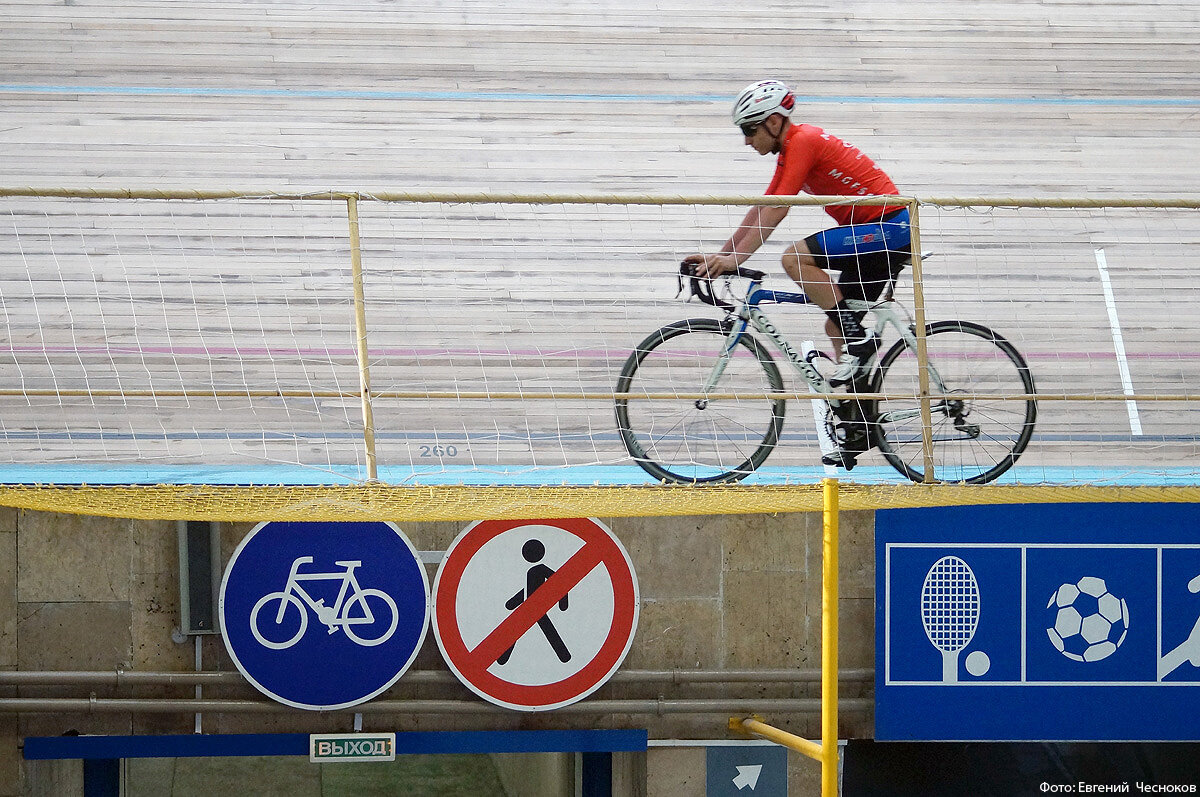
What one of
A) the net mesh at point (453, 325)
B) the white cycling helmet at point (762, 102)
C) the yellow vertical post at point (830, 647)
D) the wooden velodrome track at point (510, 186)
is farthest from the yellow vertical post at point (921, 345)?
the wooden velodrome track at point (510, 186)

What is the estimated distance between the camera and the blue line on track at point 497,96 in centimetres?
823

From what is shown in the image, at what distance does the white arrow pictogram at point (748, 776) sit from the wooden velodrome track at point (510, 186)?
135 cm

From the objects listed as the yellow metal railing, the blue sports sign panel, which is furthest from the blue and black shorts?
the yellow metal railing

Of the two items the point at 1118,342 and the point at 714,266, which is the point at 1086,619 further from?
the point at 1118,342

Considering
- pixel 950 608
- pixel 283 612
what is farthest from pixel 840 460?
pixel 283 612

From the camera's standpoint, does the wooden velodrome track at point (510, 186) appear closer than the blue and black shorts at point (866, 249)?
No

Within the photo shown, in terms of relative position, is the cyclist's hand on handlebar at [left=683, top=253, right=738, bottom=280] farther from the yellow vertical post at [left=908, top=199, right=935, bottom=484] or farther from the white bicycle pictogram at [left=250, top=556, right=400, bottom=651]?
the white bicycle pictogram at [left=250, top=556, right=400, bottom=651]

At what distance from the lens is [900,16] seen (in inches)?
356

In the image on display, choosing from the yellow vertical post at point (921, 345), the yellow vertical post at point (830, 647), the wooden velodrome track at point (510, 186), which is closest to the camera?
the yellow vertical post at point (830, 647)

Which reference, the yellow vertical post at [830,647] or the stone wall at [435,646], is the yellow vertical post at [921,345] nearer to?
the stone wall at [435,646]

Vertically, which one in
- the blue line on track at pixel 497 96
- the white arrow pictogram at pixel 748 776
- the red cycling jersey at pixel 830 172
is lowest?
the white arrow pictogram at pixel 748 776

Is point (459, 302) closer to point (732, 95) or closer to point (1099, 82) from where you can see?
point (732, 95)

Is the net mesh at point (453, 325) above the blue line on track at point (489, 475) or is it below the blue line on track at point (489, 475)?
above

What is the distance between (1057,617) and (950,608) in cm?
43
